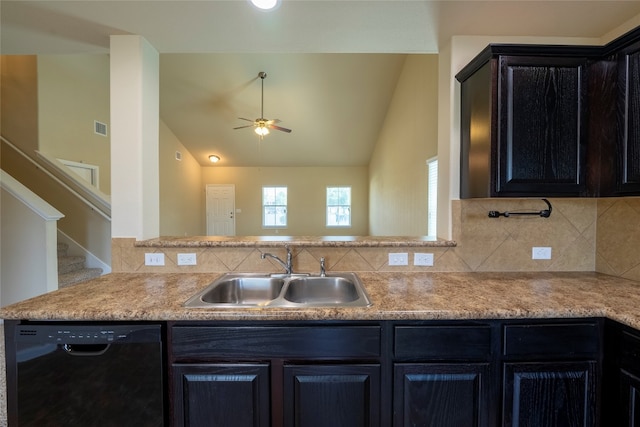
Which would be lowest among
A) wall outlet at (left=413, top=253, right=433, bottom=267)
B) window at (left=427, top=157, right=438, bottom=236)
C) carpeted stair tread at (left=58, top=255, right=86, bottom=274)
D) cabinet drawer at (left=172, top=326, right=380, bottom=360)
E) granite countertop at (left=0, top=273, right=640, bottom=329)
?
carpeted stair tread at (left=58, top=255, right=86, bottom=274)

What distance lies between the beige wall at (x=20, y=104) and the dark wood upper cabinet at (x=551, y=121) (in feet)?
16.7

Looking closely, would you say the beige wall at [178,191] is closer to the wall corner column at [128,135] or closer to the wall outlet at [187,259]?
the wall corner column at [128,135]

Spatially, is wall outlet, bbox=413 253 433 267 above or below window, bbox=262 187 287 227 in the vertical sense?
below

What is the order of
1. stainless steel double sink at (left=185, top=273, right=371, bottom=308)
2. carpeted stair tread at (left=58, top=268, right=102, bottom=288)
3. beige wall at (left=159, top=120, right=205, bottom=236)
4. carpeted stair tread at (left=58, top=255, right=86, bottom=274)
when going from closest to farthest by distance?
stainless steel double sink at (left=185, top=273, right=371, bottom=308)
carpeted stair tread at (left=58, top=268, right=102, bottom=288)
carpeted stair tread at (left=58, top=255, right=86, bottom=274)
beige wall at (left=159, top=120, right=205, bottom=236)

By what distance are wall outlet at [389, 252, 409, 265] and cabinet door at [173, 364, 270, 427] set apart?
1004 mm

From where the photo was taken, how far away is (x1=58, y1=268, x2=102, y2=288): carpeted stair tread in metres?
2.93

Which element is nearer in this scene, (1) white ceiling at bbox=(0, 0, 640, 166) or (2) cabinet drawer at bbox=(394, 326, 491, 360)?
(2) cabinet drawer at bbox=(394, 326, 491, 360)

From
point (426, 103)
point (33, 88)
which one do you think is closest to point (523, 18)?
point (426, 103)

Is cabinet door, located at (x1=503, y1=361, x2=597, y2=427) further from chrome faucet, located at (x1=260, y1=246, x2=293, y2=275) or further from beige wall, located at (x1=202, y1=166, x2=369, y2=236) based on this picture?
beige wall, located at (x1=202, y1=166, x2=369, y2=236)

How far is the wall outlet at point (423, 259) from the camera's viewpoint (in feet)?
5.94

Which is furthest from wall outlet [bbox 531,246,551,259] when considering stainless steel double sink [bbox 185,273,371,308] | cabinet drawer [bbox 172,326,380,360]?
cabinet drawer [bbox 172,326,380,360]

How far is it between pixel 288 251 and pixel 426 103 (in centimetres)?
323

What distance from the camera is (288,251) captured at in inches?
67.8

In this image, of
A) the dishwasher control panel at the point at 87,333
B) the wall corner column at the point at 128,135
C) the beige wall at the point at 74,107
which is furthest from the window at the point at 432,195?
the beige wall at the point at 74,107
